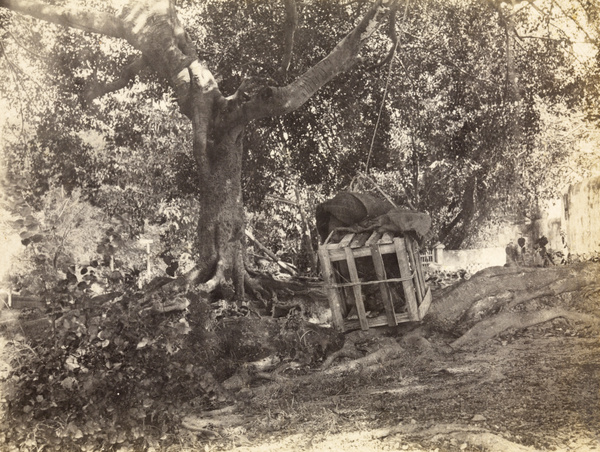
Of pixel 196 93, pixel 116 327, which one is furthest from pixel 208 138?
pixel 116 327

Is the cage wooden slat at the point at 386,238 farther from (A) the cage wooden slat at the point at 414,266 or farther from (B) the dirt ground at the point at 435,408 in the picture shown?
(B) the dirt ground at the point at 435,408

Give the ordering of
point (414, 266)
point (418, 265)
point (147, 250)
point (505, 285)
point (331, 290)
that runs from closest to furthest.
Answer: point (331, 290), point (414, 266), point (147, 250), point (418, 265), point (505, 285)

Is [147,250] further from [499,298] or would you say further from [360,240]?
[499,298]

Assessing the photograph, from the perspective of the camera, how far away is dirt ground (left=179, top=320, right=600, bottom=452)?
4004 millimetres

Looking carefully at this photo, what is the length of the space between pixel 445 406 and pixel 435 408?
0.26ft

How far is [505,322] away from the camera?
4.65 m

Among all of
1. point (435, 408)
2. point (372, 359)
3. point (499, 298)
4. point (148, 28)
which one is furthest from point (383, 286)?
point (148, 28)

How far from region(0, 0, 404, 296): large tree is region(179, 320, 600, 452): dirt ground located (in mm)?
1137

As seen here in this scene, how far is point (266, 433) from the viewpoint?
13.5 feet

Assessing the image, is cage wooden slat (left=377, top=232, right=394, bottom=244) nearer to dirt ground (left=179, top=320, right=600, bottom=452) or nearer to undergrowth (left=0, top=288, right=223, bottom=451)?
dirt ground (left=179, top=320, right=600, bottom=452)

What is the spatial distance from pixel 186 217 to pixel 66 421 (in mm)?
1790

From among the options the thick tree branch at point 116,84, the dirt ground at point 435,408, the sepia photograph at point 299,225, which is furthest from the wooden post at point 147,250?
the thick tree branch at point 116,84

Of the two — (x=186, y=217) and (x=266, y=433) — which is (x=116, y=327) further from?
(x=266, y=433)

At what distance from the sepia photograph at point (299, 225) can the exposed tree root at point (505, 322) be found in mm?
21
